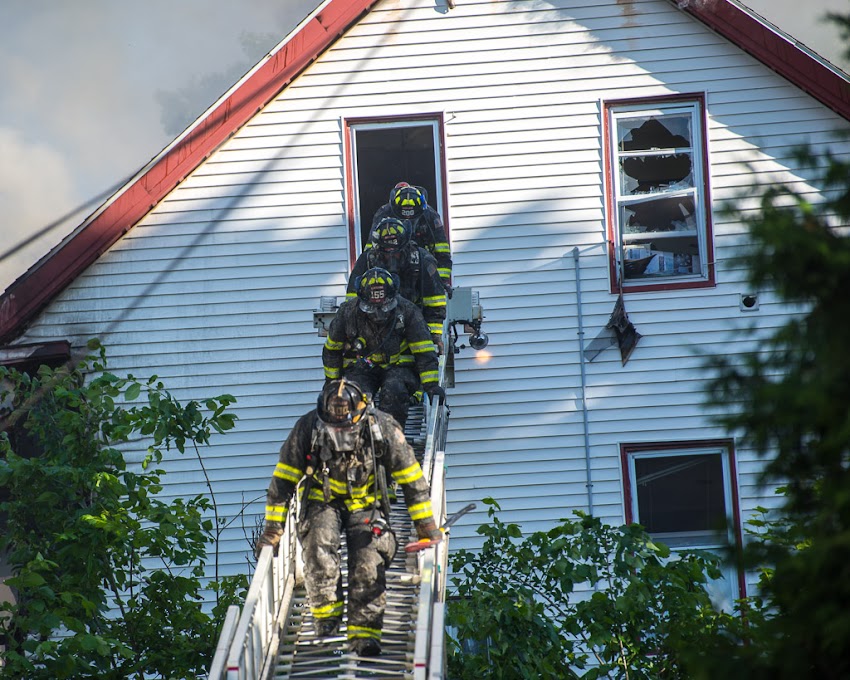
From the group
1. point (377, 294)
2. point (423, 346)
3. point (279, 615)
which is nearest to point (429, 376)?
point (423, 346)

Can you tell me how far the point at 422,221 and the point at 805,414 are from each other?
26.9 feet

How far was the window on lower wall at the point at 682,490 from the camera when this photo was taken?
11.9 metres

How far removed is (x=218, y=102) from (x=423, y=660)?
7.91 m

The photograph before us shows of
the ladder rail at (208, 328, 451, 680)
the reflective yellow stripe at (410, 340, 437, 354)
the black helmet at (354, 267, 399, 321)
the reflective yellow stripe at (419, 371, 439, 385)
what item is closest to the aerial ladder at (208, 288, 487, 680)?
the ladder rail at (208, 328, 451, 680)

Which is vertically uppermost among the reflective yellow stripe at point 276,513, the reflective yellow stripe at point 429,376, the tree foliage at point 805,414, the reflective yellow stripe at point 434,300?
the reflective yellow stripe at point 434,300

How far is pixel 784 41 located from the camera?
11.7 m

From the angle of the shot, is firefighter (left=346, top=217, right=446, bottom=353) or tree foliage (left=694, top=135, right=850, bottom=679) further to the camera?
firefighter (left=346, top=217, right=446, bottom=353)

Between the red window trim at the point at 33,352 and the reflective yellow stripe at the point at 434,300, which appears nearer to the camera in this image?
the reflective yellow stripe at the point at 434,300

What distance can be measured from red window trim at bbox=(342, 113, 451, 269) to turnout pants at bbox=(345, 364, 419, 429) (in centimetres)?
328

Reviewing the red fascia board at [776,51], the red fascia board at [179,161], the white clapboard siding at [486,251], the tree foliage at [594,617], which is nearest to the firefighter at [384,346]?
the tree foliage at [594,617]

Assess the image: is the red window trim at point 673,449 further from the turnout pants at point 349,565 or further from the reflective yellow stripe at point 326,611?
the reflective yellow stripe at point 326,611

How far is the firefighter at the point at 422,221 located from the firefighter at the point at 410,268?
32.6 inches

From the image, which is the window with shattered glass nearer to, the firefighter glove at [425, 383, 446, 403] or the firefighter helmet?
the firefighter helmet

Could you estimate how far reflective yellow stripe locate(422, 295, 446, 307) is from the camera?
991 centimetres
